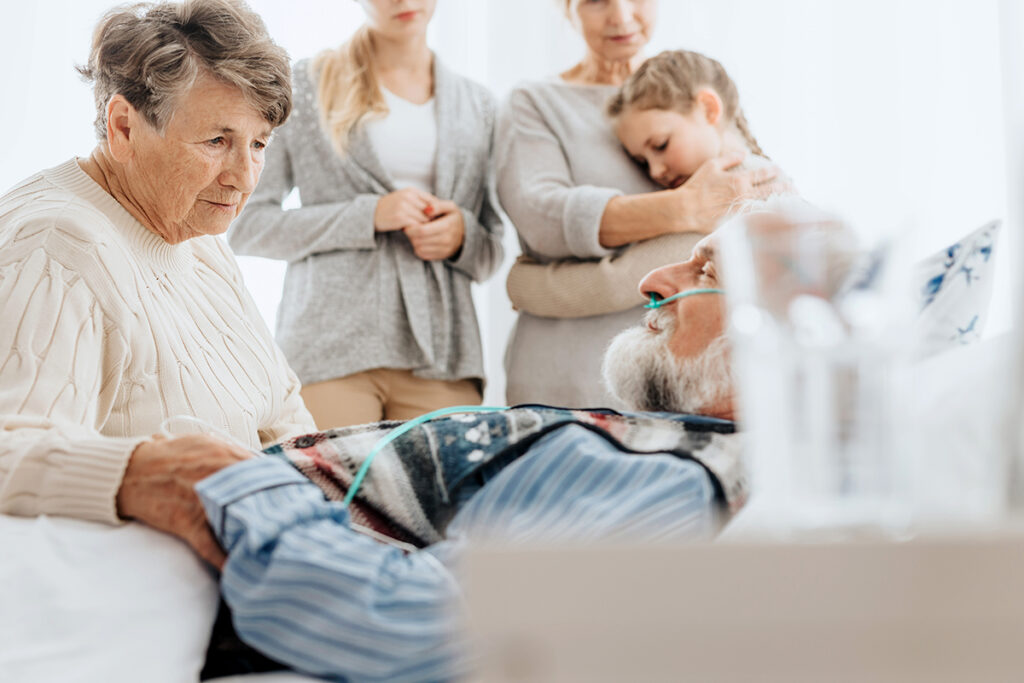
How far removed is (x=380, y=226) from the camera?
2.14m

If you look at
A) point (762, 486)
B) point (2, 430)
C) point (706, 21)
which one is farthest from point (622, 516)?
point (706, 21)

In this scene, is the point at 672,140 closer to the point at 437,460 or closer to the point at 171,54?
the point at 171,54

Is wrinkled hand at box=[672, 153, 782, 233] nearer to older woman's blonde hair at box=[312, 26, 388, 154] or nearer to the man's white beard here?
the man's white beard

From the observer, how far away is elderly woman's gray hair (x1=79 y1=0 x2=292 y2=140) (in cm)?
150

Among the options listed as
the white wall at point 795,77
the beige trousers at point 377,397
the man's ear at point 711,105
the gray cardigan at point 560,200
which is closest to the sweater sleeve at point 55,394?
the beige trousers at point 377,397

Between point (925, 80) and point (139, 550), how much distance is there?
2.32 m

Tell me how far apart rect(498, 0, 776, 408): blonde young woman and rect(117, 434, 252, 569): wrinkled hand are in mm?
1077

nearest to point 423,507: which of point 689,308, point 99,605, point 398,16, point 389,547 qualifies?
point 389,547

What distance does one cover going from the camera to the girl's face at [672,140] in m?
2.08

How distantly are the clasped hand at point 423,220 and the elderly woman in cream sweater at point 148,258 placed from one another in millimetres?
426

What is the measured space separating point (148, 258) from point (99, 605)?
2.49ft

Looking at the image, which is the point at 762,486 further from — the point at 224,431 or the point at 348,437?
the point at 224,431

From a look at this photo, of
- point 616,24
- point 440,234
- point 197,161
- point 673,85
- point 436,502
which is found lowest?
point 436,502

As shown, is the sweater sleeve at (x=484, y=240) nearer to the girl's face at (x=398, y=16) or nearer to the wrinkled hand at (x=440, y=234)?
the wrinkled hand at (x=440, y=234)
